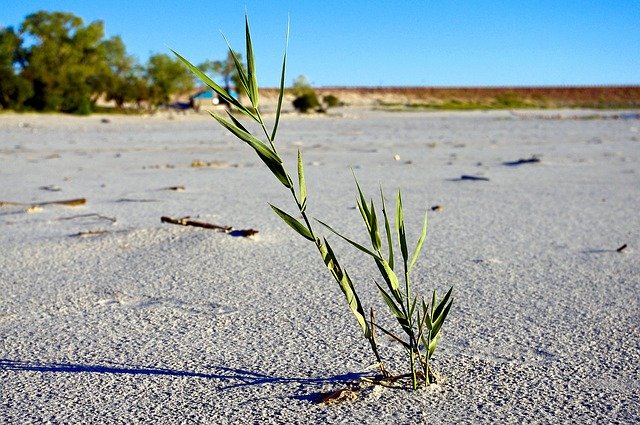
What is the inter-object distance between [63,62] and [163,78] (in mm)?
4204

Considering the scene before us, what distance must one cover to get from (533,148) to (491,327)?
708cm

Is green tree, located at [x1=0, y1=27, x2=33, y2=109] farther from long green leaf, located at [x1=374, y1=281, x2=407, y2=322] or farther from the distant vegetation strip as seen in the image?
the distant vegetation strip

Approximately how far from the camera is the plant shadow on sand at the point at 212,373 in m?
1.35

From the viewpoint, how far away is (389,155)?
7316 millimetres

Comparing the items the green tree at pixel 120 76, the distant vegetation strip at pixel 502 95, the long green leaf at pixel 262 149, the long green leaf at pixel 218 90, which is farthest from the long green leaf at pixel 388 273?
the distant vegetation strip at pixel 502 95

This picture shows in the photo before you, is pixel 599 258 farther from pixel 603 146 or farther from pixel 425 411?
pixel 603 146

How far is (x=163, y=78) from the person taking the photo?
1194 inches

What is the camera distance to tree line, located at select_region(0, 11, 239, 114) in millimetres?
22672

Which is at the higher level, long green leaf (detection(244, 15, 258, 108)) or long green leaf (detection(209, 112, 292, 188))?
long green leaf (detection(244, 15, 258, 108))

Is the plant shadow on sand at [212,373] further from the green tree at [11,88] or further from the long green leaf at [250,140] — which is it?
the green tree at [11,88]

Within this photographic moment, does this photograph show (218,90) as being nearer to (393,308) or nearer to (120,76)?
(393,308)

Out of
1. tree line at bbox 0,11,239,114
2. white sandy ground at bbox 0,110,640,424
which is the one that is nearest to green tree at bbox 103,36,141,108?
tree line at bbox 0,11,239,114

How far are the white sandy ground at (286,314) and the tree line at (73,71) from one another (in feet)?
65.9

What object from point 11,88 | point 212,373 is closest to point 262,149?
point 212,373
